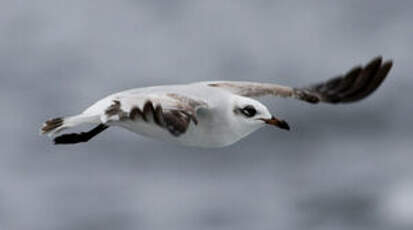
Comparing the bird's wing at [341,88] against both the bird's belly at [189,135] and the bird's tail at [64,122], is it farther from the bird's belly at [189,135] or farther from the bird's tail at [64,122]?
the bird's tail at [64,122]

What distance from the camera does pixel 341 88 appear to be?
1736 centimetres

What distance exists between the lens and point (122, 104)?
45.7 feet

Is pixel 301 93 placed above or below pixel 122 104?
above

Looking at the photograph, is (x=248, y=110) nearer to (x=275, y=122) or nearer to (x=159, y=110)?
(x=275, y=122)

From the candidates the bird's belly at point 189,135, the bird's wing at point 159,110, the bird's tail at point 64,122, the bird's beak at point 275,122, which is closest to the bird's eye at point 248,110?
the bird's beak at point 275,122

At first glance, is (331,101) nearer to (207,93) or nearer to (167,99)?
(207,93)

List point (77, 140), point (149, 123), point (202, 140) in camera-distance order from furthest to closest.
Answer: point (77, 140) → point (202, 140) → point (149, 123)

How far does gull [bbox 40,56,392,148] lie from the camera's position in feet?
44.9

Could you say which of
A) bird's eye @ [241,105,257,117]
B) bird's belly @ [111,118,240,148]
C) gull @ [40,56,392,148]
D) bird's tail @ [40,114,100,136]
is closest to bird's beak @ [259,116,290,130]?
gull @ [40,56,392,148]

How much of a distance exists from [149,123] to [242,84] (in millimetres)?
3792

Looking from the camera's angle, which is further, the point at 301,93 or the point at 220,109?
the point at 301,93

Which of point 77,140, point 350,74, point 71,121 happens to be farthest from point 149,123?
point 350,74

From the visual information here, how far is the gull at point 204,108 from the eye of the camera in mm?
13687

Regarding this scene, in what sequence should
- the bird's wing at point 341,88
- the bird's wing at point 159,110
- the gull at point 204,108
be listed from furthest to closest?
the bird's wing at point 341,88 < the gull at point 204,108 < the bird's wing at point 159,110
